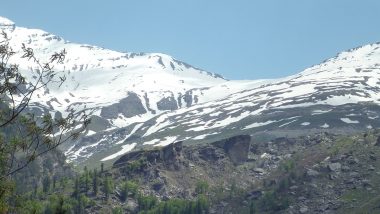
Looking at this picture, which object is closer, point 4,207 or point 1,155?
point 4,207

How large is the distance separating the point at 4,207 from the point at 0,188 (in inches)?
99.0

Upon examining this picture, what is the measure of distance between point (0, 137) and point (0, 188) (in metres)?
4.05

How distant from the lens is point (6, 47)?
3994 centimetres

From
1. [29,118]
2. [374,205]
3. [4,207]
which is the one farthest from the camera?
[374,205]

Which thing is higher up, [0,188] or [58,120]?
[58,120]

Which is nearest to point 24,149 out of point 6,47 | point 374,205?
point 6,47

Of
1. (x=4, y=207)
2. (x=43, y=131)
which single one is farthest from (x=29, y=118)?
(x=4, y=207)

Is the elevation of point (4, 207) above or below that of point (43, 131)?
Result: below

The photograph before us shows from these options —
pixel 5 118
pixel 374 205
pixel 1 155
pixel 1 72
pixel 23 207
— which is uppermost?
pixel 1 72

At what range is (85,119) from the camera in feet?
139

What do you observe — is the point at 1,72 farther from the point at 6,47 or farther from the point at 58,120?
the point at 58,120

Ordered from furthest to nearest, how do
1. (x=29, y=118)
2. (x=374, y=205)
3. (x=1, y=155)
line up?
(x=374, y=205)
(x=29, y=118)
(x=1, y=155)

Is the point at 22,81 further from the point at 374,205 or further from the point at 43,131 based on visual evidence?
the point at 374,205

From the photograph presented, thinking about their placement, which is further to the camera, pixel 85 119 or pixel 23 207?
pixel 85 119
